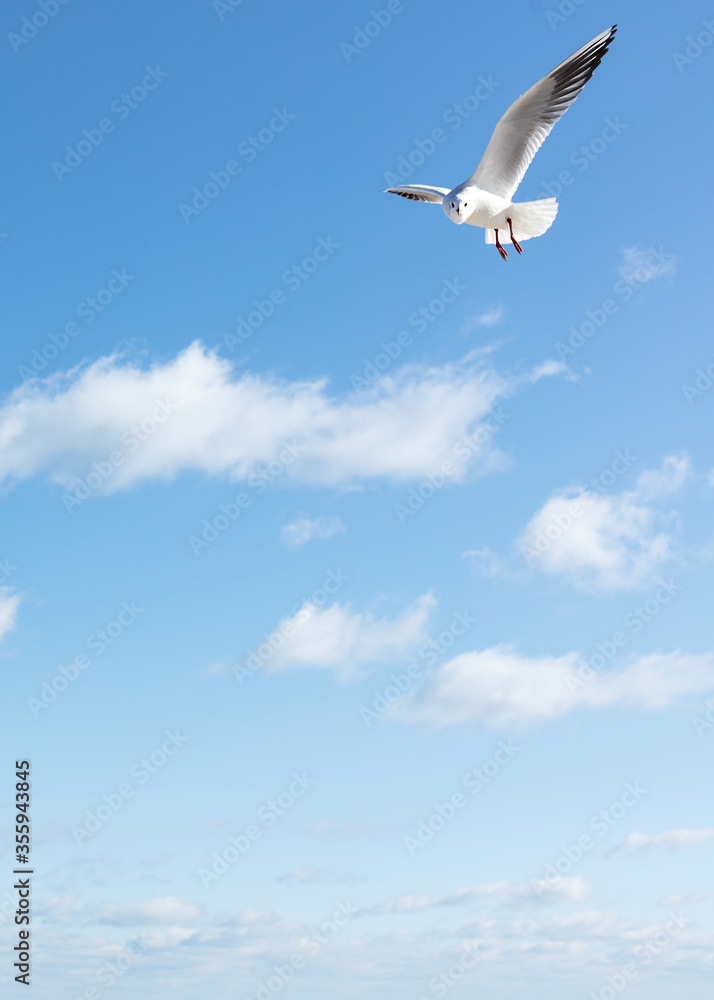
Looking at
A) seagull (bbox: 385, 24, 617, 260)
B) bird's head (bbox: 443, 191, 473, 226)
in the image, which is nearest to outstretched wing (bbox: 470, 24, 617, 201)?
seagull (bbox: 385, 24, 617, 260)

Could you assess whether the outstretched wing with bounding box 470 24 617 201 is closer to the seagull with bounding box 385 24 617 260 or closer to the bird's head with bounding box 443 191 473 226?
the seagull with bounding box 385 24 617 260

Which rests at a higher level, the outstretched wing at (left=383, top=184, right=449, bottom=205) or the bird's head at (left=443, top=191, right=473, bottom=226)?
the outstretched wing at (left=383, top=184, right=449, bottom=205)

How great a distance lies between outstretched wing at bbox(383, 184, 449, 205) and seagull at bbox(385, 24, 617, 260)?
1.94 meters

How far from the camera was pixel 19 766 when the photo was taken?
33.4 meters

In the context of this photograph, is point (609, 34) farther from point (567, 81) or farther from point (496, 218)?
point (496, 218)

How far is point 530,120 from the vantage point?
76.8 ft

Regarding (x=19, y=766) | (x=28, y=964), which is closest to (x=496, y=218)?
(x=19, y=766)

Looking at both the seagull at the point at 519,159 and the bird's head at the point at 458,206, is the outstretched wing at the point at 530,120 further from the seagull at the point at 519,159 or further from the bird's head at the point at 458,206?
the bird's head at the point at 458,206

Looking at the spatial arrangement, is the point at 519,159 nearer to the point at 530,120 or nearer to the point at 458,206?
the point at 530,120

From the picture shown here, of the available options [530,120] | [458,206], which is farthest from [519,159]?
[458,206]

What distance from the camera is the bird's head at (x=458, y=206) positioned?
22.5 metres

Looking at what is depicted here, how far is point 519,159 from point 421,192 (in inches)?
121

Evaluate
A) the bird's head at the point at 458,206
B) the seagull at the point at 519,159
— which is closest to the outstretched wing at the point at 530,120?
the seagull at the point at 519,159

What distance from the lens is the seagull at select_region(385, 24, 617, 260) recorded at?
22.7 metres
